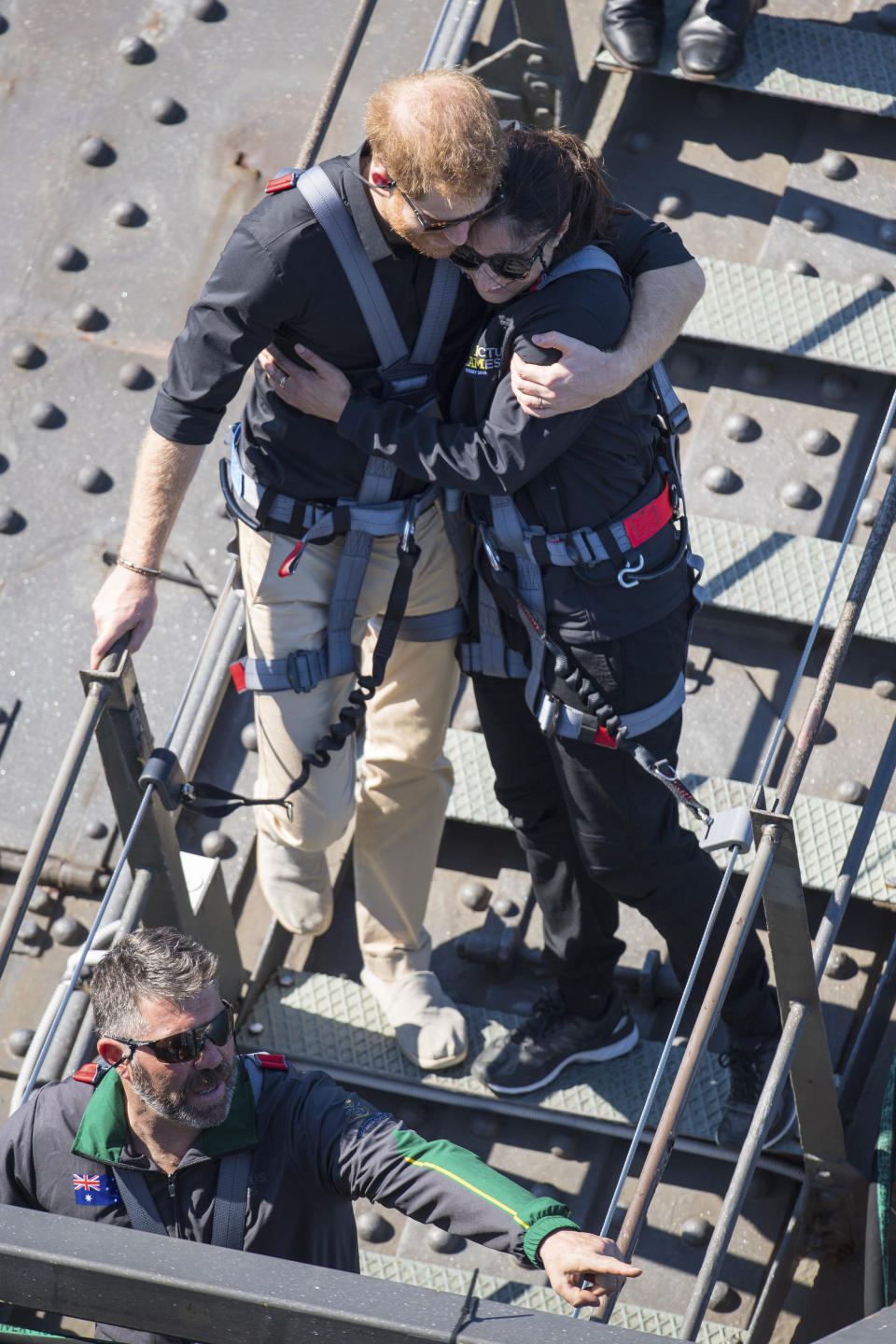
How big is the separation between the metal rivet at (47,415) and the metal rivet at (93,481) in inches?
7.5

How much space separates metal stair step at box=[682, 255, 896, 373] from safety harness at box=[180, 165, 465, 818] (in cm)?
161

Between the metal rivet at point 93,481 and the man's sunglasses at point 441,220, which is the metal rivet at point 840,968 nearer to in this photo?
the man's sunglasses at point 441,220

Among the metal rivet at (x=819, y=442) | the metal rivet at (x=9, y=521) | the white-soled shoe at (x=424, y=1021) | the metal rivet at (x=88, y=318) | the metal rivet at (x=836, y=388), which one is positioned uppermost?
the metal rivet at (x=836, y=388)

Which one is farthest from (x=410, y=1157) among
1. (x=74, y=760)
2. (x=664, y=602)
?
(x=664, y=602)

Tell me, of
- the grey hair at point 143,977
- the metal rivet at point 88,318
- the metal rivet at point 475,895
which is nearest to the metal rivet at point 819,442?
the metal rivet at point 475,895

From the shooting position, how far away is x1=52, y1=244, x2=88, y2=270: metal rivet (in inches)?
198

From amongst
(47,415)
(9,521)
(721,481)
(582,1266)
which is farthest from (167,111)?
(582,1266)

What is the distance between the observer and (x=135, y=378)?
4883 millimetres

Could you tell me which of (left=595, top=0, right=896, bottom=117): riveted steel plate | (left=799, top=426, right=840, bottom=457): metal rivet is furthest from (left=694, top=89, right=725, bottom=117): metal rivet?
(left=799, top=426, right=840, bottom=457): metal rivet

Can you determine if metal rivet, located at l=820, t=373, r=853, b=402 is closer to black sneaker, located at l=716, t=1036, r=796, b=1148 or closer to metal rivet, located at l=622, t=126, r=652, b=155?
metal rivet, located at l=622, t=126, r=652, b=155

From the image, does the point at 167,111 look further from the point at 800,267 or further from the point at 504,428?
the point at 504,428

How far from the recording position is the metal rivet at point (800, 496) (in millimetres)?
4715

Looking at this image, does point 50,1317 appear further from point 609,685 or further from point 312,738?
point 609,685

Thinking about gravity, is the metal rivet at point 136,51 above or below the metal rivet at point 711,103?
below
